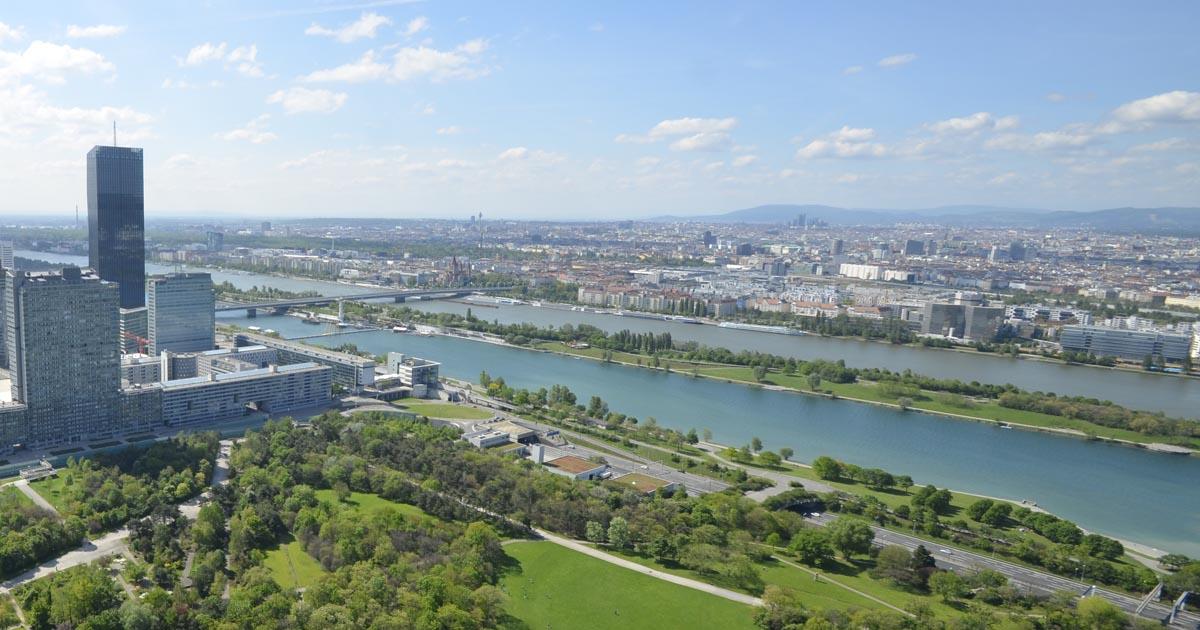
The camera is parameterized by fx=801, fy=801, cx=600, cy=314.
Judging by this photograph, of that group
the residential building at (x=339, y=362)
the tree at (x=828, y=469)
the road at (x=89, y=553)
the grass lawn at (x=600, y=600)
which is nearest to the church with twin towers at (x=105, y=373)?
the residential building at (x=339, y=362)

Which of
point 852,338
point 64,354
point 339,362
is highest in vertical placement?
point 64,354

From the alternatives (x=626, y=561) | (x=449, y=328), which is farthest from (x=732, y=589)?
(x=449, y=328)

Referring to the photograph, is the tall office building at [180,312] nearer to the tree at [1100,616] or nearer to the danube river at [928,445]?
the danube river at [928,445]

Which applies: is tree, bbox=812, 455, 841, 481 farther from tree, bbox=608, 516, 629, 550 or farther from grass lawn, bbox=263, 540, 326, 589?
grass lawn, bbox=263, 540, 326, 589

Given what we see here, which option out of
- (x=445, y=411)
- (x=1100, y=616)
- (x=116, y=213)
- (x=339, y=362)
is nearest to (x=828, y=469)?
(x=1100, y=616)

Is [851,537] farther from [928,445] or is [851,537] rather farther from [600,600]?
[928,445]

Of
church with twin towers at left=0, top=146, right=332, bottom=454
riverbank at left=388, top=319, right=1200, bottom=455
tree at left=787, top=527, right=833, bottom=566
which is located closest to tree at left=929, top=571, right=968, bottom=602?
tree at left=787, top=527, right=833, bottom=566
